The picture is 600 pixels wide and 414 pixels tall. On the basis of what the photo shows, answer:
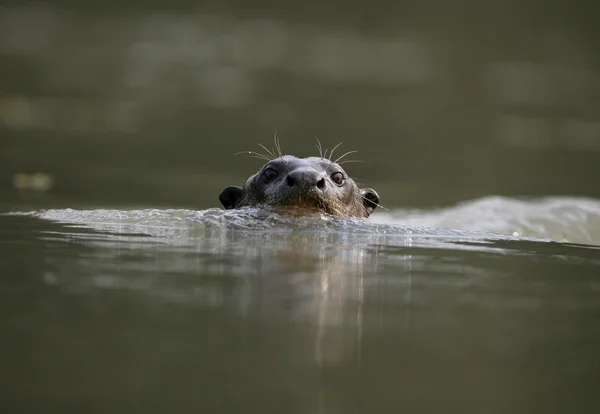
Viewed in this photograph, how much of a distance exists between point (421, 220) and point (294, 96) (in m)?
11.0

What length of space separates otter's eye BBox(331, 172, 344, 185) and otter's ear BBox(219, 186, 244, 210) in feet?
3.12

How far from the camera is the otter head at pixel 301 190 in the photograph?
8.04 metres

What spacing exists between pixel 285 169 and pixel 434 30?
956 inches

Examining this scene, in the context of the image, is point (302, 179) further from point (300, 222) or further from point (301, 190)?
point (300, 222)

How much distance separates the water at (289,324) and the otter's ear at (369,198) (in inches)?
76.3

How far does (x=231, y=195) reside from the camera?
372 inches

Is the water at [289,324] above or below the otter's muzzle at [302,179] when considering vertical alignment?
below

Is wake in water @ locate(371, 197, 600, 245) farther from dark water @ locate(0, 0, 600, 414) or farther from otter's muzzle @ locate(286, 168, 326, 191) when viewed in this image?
otter's muzzle @ locate(286, 168, 326, 191)

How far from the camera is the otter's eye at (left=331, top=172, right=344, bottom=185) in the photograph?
883 centimetres

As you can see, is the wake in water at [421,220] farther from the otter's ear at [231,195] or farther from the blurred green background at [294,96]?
the blurred green background at [294,96]

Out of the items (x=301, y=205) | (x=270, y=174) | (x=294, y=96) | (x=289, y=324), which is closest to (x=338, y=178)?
(x=270, y=174)

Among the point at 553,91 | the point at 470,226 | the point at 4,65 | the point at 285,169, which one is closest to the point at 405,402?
the point at 285,169

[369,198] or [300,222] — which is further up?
[369,198]

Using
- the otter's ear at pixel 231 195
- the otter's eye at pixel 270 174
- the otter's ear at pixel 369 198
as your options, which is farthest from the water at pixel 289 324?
the otter's ear at pixel 369 198
